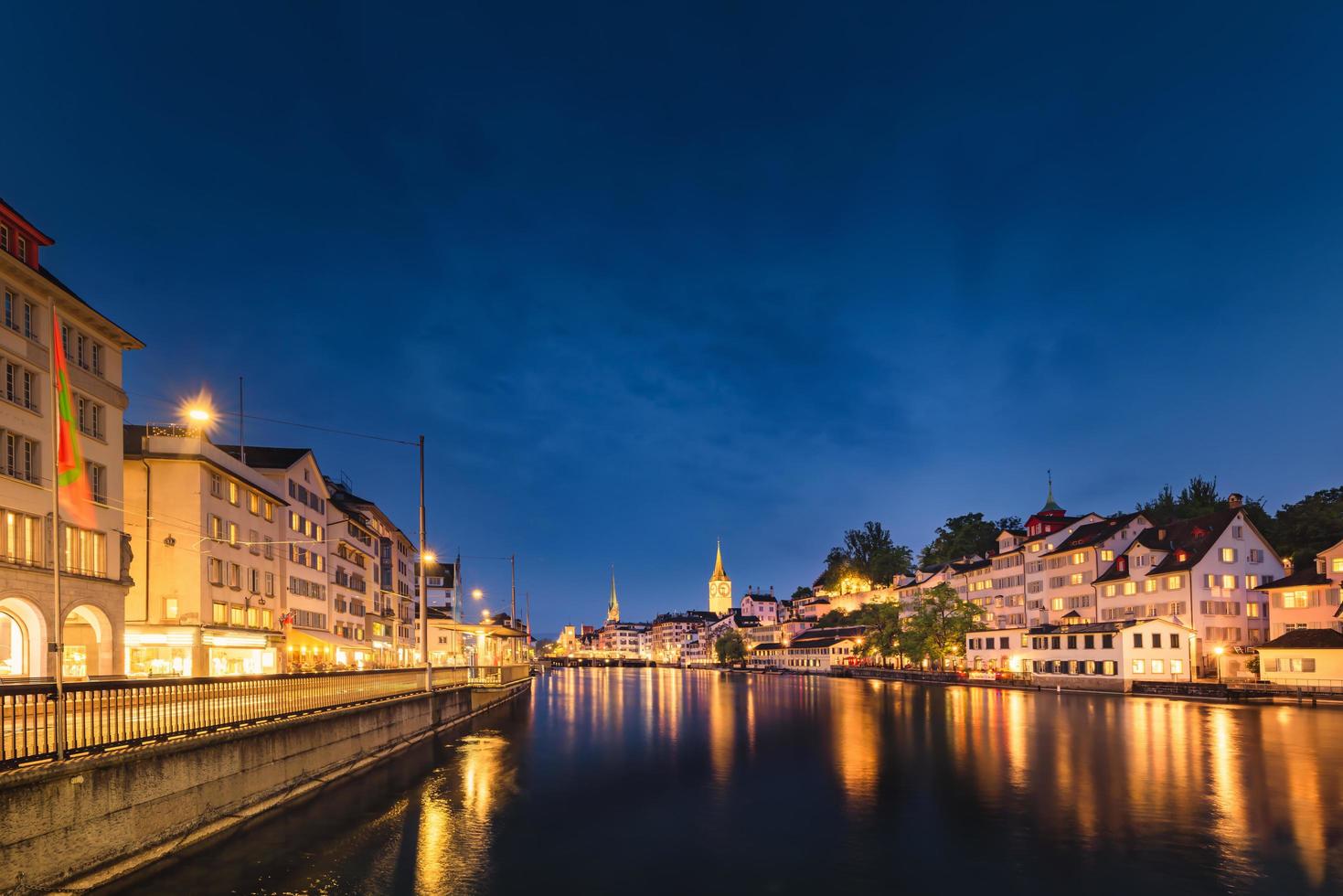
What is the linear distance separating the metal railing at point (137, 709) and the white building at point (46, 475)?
11077 millimetres

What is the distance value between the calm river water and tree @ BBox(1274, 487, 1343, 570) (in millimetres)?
53696

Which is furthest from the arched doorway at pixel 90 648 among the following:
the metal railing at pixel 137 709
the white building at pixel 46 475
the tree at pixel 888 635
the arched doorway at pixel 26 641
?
the tree at pixel 888 635

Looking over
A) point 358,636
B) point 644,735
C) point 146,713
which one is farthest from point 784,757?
point 358,636

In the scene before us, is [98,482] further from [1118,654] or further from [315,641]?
[1118,654]

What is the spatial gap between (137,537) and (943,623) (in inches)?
3795

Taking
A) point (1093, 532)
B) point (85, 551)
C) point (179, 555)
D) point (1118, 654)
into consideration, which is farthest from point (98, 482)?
point (1093, 532)

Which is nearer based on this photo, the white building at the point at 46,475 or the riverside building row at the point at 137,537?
the white building at the point at 46,475

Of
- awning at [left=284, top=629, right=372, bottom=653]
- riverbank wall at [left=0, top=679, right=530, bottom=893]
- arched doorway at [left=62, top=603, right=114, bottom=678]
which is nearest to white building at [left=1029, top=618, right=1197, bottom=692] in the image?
awning at [left=284, top=629, right=372, bottom=653]

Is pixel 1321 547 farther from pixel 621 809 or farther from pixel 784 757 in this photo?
pixel 621 809

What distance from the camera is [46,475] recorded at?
33.3m

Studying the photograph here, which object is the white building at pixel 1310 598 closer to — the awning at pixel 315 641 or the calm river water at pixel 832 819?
the calm river water at pixel 832 819

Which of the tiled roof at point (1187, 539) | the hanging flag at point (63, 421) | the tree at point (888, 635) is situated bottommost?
the tree at point (888, 635)

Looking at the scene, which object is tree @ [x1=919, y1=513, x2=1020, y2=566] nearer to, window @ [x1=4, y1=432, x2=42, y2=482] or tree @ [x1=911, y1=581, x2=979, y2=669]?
tree @ [x1=911, y1=581, x2=979, y2=669]

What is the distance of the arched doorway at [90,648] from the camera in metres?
36.4
